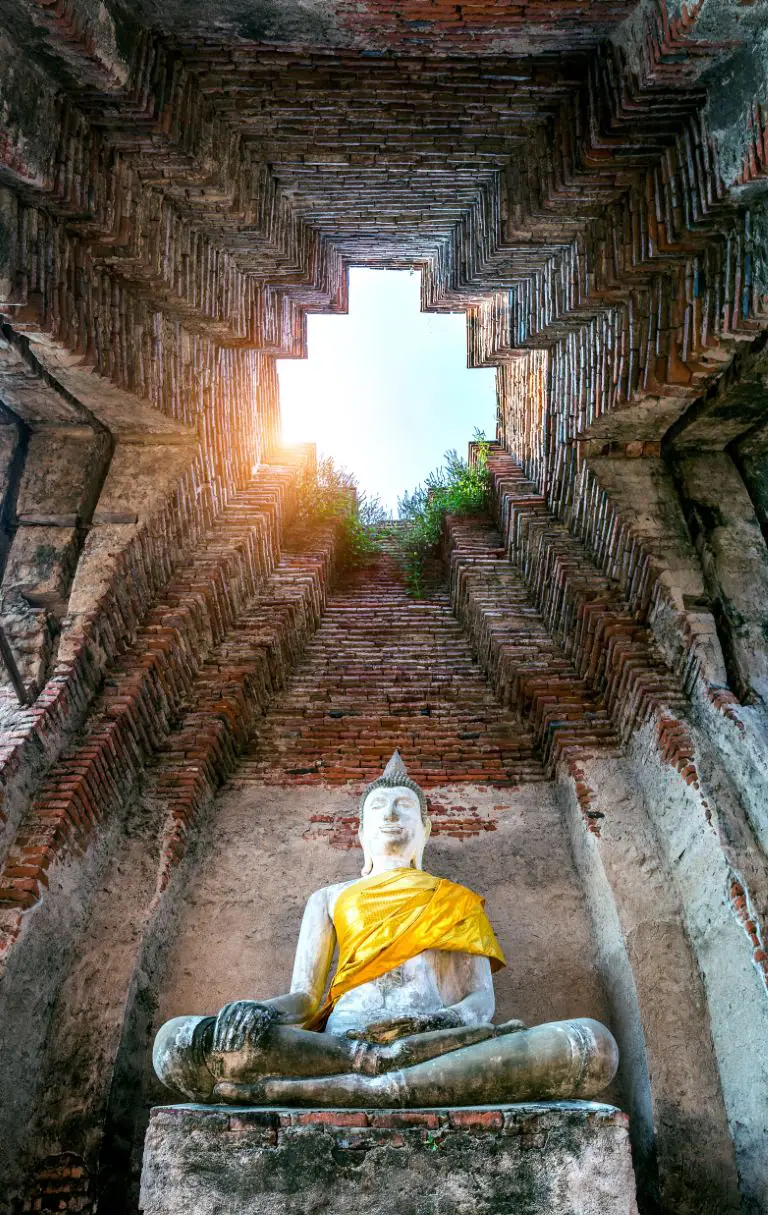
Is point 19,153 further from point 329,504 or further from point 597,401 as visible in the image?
point 329,504

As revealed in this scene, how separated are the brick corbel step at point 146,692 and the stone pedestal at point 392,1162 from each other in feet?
5.34

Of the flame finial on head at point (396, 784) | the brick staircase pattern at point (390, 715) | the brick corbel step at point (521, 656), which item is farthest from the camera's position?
the brick staircase pattern at point (390, 715)

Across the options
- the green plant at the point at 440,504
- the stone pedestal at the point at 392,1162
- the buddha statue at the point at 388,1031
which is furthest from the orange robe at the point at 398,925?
the green plant at the point at 440,504

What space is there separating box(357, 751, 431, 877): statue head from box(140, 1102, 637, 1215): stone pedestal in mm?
1728

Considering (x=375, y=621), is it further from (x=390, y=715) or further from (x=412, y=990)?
(x=412, y=990)

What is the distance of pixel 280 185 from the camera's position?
21.4ft

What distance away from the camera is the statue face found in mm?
5039

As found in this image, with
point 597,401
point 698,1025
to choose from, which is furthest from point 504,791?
point 597,401

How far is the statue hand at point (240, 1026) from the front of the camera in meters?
3.61

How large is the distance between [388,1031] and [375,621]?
4350 millimetres

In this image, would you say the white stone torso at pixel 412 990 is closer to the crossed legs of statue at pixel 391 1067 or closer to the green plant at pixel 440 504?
the crossed legs of statue at pixel 391 1067

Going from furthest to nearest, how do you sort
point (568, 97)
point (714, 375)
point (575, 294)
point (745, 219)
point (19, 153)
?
point (575, 294)
point (714, 375)
point (568, 97)
point (745, 219)
point (19, 153)

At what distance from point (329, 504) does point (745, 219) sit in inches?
192

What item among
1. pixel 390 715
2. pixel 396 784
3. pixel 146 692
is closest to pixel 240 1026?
pixel 396 784
